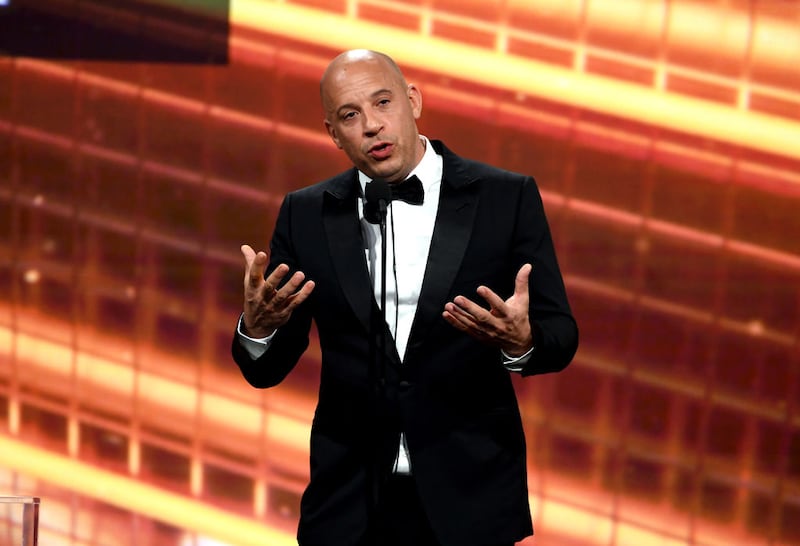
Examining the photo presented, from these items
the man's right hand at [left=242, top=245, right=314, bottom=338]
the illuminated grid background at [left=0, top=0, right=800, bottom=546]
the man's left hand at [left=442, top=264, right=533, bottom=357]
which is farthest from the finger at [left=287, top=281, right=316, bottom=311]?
the illuminated grid background at [left=0, top=0, right=800, bottom=546]

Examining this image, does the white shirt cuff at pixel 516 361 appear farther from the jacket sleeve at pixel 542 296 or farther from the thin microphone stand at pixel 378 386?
the thin microphone stand at pixel 378 386

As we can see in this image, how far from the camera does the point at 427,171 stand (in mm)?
1939

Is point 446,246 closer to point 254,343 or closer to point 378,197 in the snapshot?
point 378,197

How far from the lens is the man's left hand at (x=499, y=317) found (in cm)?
159

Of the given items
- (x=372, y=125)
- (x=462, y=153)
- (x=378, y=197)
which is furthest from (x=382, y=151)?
(x=462, y=153)

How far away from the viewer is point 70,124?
3516 millimetres

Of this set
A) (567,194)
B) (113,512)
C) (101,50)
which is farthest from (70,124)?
(567,194)

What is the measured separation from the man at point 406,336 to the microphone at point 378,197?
40mm

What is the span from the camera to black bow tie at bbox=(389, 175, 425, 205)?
1873 mm

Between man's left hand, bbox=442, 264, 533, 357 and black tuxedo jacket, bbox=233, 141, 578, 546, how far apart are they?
0.18 feet

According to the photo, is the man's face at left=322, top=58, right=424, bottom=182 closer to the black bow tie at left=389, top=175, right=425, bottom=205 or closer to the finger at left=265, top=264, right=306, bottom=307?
the black bow tie at left=389, top=175, right=425, bottom=205

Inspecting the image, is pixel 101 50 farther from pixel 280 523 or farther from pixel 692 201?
pixel 692 201

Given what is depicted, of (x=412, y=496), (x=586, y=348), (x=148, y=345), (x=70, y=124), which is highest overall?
(x=70, y=124)

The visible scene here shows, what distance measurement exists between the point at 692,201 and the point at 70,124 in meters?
2.16
